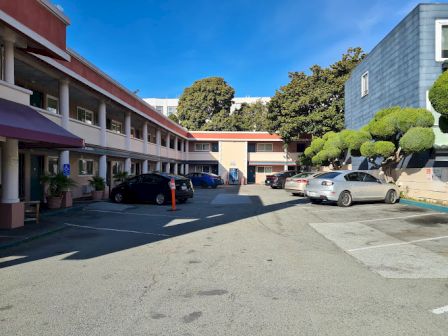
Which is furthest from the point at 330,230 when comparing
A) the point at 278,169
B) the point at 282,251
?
the point at 278,169

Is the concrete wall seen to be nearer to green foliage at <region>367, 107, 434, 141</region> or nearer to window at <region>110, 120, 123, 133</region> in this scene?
green foliage at <region>367, 107, 434, 141</region>

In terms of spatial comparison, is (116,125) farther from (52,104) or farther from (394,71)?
(394,71)

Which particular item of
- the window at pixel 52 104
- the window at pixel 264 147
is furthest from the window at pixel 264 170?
the window at pixel 52 104

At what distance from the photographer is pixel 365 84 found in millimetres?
24672

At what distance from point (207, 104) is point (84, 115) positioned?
1283 inches

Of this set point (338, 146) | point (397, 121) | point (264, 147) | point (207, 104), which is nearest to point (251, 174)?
point (264, 147)

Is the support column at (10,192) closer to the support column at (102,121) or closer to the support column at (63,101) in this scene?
the support column at (63,101)

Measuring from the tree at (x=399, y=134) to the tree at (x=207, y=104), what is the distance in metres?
35.6

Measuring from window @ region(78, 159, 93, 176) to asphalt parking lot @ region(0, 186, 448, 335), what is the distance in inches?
426

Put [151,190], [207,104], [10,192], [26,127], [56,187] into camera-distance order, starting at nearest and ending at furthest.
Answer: [26,127] < [10,192] < [56,187] < [151,190] < [207,104]

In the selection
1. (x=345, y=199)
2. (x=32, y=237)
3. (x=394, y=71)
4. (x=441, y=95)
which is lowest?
(x=32, y=237)

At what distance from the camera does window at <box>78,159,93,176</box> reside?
2016cm

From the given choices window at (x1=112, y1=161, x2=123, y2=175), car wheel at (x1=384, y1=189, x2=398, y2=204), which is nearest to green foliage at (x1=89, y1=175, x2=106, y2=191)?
window at (x1=112, y1=161, x2=123, y2=175)

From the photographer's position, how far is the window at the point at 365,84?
24.1 m
